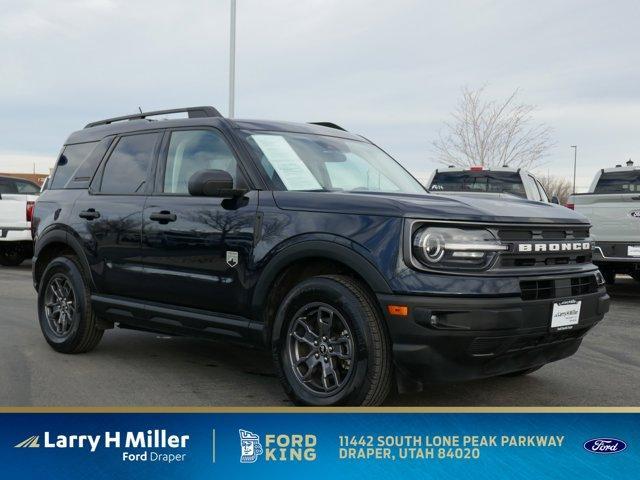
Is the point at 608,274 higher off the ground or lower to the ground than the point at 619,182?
lower

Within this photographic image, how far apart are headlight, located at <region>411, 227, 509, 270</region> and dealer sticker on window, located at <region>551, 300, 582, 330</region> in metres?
0.54

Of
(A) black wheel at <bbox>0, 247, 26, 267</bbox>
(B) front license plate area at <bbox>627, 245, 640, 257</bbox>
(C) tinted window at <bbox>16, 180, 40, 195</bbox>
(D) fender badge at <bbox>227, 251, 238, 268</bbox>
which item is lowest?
(A) black wheel at <bbox>0, 247, 26, 267</bbox>

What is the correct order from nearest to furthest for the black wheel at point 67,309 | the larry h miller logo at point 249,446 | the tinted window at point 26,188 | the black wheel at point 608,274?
1. the larry h miller logo at point 249,446
2. the black wheel at point 67,309
3. the black wheel at point 608,274
4. the tinted window at point 26,188

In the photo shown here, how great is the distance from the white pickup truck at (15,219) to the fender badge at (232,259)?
30.2 feet

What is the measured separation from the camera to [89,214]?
564cm

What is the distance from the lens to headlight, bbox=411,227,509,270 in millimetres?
3734

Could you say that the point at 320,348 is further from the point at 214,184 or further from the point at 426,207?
the point at 214,184

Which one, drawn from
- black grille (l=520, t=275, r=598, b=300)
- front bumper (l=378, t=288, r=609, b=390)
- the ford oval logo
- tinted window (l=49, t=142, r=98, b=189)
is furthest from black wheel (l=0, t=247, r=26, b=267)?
the ford oval logo

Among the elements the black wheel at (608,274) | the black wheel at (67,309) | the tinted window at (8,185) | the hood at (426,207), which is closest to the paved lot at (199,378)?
the black wheel at (67,309)

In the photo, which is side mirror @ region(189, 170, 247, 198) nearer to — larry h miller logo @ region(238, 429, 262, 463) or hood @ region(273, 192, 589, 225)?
hood @ region(273, 192, 589, 225)

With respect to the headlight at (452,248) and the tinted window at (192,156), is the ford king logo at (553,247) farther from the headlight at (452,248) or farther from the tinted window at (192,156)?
the tinted window at (192,156)

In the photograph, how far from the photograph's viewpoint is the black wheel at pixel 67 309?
226 inches

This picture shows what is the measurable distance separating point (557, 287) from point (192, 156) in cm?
265

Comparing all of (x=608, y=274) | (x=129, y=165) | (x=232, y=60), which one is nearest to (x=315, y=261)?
(x=129, y=165)
